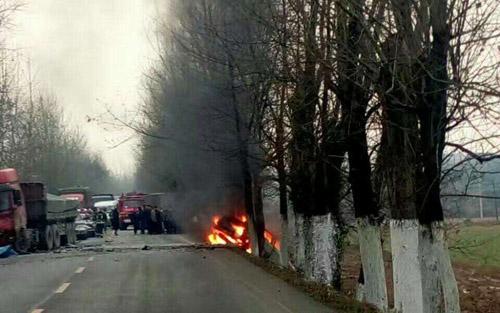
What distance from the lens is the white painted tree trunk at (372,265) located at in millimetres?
14500

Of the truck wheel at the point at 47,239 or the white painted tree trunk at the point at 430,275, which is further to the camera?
the truck wheel at the point at 47,239

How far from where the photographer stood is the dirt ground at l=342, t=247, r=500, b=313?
23.3 meters

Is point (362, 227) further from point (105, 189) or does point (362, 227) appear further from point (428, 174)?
point (105, 189)

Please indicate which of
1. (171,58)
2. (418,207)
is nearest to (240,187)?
(171,58)

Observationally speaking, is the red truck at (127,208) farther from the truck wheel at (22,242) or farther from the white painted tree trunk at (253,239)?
the white painted tree trunk at (253,239)

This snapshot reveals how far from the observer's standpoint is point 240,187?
99.0 feet

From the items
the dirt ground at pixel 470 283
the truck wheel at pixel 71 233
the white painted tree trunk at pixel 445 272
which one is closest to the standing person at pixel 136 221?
the truck wheel at pixel 71 233

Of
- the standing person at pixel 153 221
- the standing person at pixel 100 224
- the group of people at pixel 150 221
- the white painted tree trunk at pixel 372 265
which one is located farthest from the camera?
the standing person at pixel 100 224

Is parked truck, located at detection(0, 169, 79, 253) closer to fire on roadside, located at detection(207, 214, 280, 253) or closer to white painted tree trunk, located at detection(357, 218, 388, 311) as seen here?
fire on roadside, located at detection(207, 214, 280, 253)

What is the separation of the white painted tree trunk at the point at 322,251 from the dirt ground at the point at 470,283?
149cm

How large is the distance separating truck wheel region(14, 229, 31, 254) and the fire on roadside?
300 inches

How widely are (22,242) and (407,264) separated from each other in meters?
23.3

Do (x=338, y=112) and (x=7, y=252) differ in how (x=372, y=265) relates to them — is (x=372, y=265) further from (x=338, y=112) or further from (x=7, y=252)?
(x=7, y=252)

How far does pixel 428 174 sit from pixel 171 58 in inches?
683
